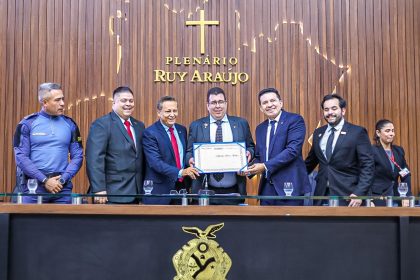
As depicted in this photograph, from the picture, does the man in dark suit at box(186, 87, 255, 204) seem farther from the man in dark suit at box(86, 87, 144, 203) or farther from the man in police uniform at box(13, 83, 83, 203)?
the man in police uniform at box(13, 83, 83, 203)

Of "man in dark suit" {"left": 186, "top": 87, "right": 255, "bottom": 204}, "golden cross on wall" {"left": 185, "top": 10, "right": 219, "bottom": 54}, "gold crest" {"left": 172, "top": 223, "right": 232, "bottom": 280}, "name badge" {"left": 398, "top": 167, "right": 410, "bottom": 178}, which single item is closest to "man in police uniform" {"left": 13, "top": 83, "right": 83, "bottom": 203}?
"man in dark suit" {"left": 186, "top": 87, "right": 255, "bottom": 204}

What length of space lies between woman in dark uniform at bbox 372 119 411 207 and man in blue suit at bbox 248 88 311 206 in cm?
134

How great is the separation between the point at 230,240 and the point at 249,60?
365 cm

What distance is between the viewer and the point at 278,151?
4.63 metres

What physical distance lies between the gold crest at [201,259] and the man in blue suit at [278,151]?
916 millimetres

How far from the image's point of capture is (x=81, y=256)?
144 inches

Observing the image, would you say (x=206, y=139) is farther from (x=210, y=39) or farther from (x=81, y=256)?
(x=210, y=39)

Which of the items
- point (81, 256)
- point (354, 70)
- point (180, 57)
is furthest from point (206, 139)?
point (354, 70)

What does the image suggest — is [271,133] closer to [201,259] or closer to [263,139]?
[263,139]

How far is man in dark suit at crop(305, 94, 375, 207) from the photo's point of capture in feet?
14.7

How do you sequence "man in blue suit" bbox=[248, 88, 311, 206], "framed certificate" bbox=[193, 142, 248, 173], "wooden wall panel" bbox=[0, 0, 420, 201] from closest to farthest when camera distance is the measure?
"framed certificate" bbox=[193, 142, 248, 173] → "man in blue suit" bbox=[248, 88, 311, 206] → "wooden wall panel" bbox=[0, 0, 420, 201]

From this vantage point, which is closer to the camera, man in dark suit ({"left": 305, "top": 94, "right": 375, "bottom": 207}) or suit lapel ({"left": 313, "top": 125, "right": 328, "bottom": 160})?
man in dark suit ({"left": 305, "top": 94, "right": 375, "bottom": 207})

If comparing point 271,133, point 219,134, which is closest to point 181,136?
point 219,134

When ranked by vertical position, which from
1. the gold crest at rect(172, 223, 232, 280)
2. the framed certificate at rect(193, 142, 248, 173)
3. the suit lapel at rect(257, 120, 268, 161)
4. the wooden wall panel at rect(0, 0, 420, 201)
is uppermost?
the wooden wall panel at rect(0, 0, 420, 201)
